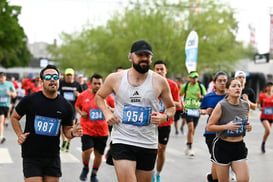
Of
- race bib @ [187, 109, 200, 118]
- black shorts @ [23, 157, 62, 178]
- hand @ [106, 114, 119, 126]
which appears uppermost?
hand @ [106, 114, 119, 126]

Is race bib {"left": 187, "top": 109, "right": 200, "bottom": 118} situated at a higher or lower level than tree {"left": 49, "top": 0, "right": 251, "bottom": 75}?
lower

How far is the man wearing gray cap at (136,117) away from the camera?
16.3 feet

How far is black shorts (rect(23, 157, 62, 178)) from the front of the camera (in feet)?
17.1

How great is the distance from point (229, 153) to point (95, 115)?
2996 millimetres

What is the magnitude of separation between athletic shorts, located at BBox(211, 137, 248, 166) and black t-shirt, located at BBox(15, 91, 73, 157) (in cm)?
199

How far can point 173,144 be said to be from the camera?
44.3ft

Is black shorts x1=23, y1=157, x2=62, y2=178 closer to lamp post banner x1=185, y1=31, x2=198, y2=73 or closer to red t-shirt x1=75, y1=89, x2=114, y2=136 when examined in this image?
red t-shirt x1=75, y1=89, x2=114, y2=136

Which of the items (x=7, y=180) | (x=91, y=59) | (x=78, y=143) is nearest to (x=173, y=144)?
(x=78, y=143)

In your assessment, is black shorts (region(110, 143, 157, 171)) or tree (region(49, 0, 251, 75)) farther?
tree (region(49, 0, 251, 75))

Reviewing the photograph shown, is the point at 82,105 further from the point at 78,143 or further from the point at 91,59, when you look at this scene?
the point at 91,59

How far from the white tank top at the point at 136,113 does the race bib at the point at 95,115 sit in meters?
3.14

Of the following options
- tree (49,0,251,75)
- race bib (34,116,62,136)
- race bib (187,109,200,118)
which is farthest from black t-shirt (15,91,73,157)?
tree (49,0,251,75)

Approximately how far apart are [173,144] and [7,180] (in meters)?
6.19

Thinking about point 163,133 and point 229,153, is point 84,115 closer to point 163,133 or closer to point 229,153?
point 163,133
